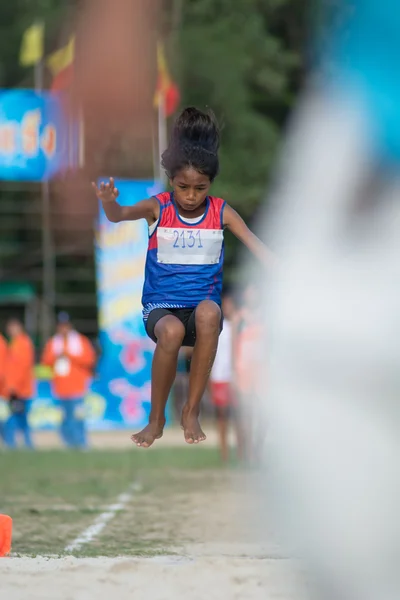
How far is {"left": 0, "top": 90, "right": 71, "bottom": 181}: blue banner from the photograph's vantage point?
23188 millimetres

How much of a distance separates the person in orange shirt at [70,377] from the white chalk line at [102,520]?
5.68 meters

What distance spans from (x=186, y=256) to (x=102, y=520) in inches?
141

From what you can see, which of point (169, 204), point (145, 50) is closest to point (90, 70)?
point (145, 50)

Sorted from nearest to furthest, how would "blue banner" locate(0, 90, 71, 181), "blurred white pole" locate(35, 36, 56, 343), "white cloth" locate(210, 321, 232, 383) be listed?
"white cloth" locate(210, 321, 232, 383)
"blue banner" locate(0, 90, 71, 181)
"blurred white pole" locate(35, 36, 56, 343)

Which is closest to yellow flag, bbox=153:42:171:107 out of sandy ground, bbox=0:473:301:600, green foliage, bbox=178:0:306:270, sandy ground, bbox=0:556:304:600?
green foliage, bbox=178:0:306:270

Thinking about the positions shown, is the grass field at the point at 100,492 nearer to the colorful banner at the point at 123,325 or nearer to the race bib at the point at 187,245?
the race bib at the point at 187,245

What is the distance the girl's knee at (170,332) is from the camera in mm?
5852

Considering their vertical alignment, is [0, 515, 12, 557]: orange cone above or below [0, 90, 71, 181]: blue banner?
below

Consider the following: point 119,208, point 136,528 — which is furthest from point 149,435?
point 136,528

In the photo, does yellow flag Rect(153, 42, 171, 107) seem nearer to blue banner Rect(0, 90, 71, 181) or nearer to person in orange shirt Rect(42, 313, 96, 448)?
blue banner Rect(0, 90, 71, 181)

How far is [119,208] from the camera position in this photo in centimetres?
571

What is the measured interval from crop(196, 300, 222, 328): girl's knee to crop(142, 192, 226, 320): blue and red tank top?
5.2 inches

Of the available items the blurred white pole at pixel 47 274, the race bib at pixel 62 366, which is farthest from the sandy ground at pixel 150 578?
the blurred white pole at pixel 47 274

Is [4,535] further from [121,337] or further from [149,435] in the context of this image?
[121,337]
